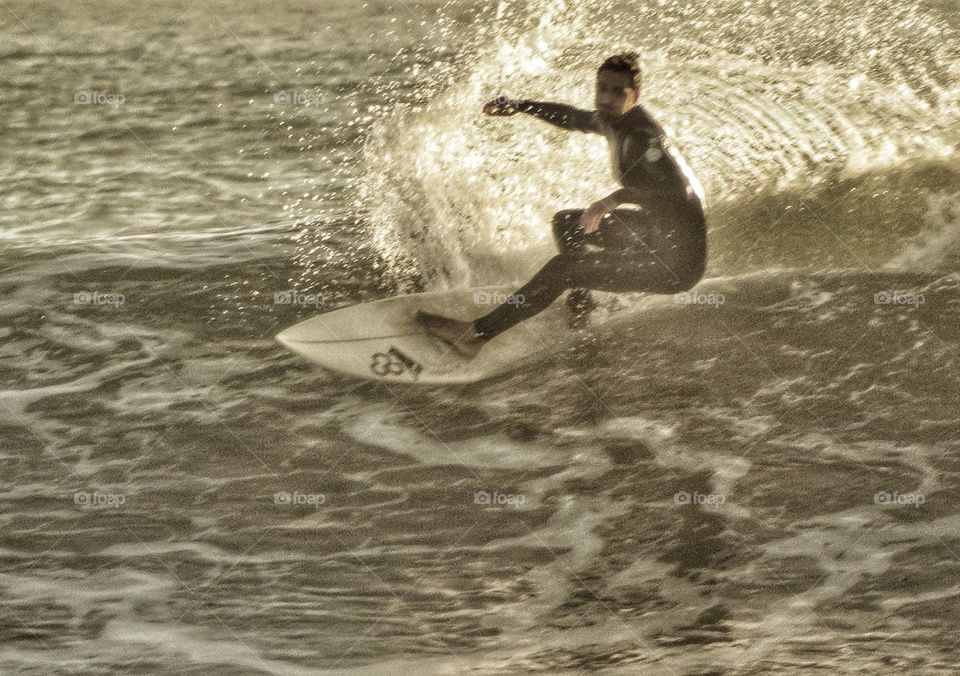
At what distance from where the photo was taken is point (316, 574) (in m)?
2.81

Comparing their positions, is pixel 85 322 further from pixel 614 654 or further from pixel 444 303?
pixel 614 654

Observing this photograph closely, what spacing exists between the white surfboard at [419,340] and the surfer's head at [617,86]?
46 centimetres

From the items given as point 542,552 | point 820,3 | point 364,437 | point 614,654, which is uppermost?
point 820,3

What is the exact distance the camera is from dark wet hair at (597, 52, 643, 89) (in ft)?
9.30

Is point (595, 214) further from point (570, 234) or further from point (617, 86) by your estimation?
point (617, 86)

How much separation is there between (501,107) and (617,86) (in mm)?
268

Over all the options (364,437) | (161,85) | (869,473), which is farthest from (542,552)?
(161,85)

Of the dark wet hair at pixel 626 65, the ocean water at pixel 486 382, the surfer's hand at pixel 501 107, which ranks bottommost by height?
the ocean water at pixel 486 382

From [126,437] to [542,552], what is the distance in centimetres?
99

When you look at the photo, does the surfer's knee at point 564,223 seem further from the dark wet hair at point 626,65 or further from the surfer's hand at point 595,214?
the dark wet hair at point 626,65

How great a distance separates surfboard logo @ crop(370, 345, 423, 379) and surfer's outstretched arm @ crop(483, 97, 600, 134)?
0.60 metres

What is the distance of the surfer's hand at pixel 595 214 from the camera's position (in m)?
2.84

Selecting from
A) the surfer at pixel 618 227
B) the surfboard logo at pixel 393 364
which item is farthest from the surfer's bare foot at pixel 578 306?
the surfboard logo at pixel 393 364

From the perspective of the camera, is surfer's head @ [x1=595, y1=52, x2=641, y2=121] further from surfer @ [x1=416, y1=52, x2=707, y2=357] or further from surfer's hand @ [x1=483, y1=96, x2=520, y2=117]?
surfer's hand @ [x1=483, y1=96, x2=520, y2=117]
